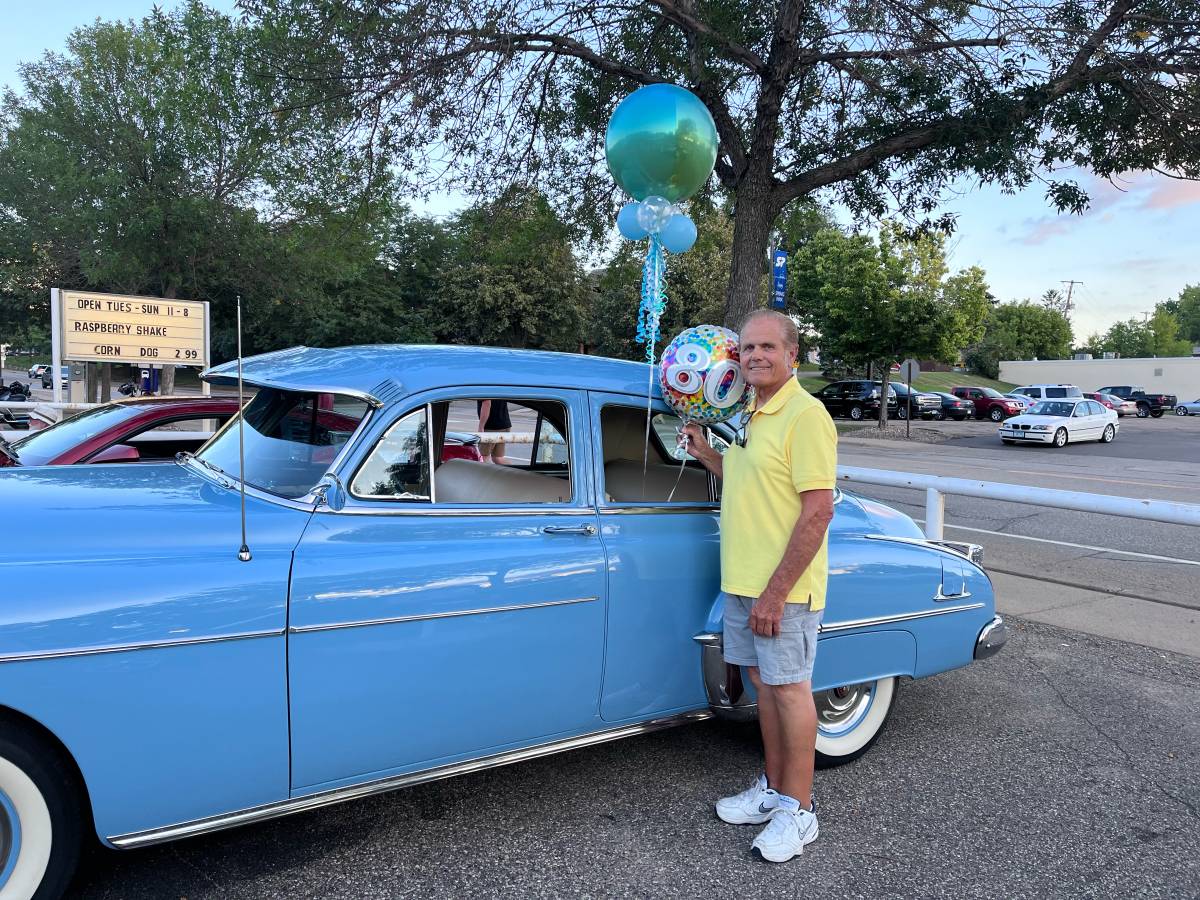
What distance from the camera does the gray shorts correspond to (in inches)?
115

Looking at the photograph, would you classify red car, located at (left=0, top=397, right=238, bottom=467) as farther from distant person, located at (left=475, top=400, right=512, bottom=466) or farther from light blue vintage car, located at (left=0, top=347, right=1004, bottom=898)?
light blue vintage car, located at (left=0, top=347, right=1004, bottom=898)

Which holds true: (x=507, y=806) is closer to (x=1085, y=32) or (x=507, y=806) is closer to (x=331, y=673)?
(x=331, y=673)

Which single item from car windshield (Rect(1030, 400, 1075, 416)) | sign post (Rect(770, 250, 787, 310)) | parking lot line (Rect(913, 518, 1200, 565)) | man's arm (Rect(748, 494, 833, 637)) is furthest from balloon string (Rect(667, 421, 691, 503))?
car windshield (Rect(1030, 400, 1075, 416))

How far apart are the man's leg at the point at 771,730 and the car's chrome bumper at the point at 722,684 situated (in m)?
0.14

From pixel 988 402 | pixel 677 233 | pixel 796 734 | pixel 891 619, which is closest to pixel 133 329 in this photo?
pixel 677 233

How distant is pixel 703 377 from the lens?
10.4 feet

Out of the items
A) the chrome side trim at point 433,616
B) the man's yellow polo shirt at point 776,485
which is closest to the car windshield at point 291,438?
the chrome side trim at point 433,616

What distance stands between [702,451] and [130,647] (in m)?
2.03

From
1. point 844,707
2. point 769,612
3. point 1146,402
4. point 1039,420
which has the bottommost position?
point 844,707

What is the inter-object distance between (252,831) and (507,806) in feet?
3.00

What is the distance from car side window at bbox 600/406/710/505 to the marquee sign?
9.53 metres

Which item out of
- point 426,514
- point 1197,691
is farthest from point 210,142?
point 1197,691

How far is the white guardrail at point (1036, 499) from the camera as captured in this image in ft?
15.6

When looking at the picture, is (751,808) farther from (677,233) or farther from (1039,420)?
(1039,420)
